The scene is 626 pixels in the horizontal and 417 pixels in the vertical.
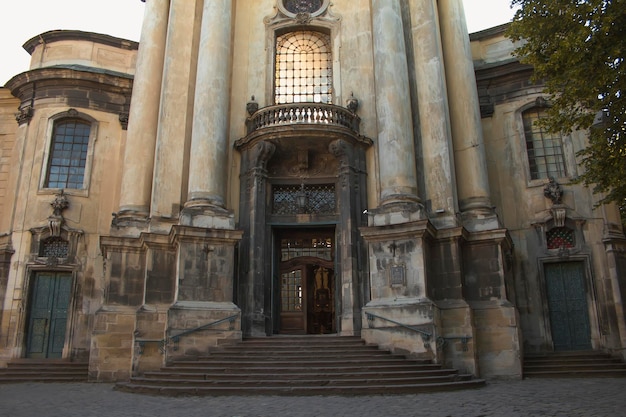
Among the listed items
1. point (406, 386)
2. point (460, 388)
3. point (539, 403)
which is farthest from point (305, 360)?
point (539, 403)

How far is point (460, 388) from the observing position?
1244cm

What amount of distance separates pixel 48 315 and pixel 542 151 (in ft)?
59.4

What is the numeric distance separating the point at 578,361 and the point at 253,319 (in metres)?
9.71

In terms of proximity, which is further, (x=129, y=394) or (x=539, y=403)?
(x=129, y=394)

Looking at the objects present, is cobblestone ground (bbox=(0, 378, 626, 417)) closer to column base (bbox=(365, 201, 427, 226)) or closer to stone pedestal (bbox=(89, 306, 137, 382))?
stone pedestal (bbox=(89, 306, 137, 382))

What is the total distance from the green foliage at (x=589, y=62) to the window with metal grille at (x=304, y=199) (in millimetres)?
8098

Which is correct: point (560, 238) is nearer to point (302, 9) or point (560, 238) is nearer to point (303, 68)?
point (303, 68)

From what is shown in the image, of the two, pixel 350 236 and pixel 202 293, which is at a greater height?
pixel 350 236

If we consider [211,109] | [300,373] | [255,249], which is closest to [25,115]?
[211,109]

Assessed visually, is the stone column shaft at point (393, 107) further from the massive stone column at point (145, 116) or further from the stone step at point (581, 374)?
the massive stone column at point (145, 116)

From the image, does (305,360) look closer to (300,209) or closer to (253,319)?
(253,319)

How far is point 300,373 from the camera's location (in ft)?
40.9

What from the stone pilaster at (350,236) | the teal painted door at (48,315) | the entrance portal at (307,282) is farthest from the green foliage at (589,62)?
the teal painted door at (48,315)

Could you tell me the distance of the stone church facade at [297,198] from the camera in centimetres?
1568
